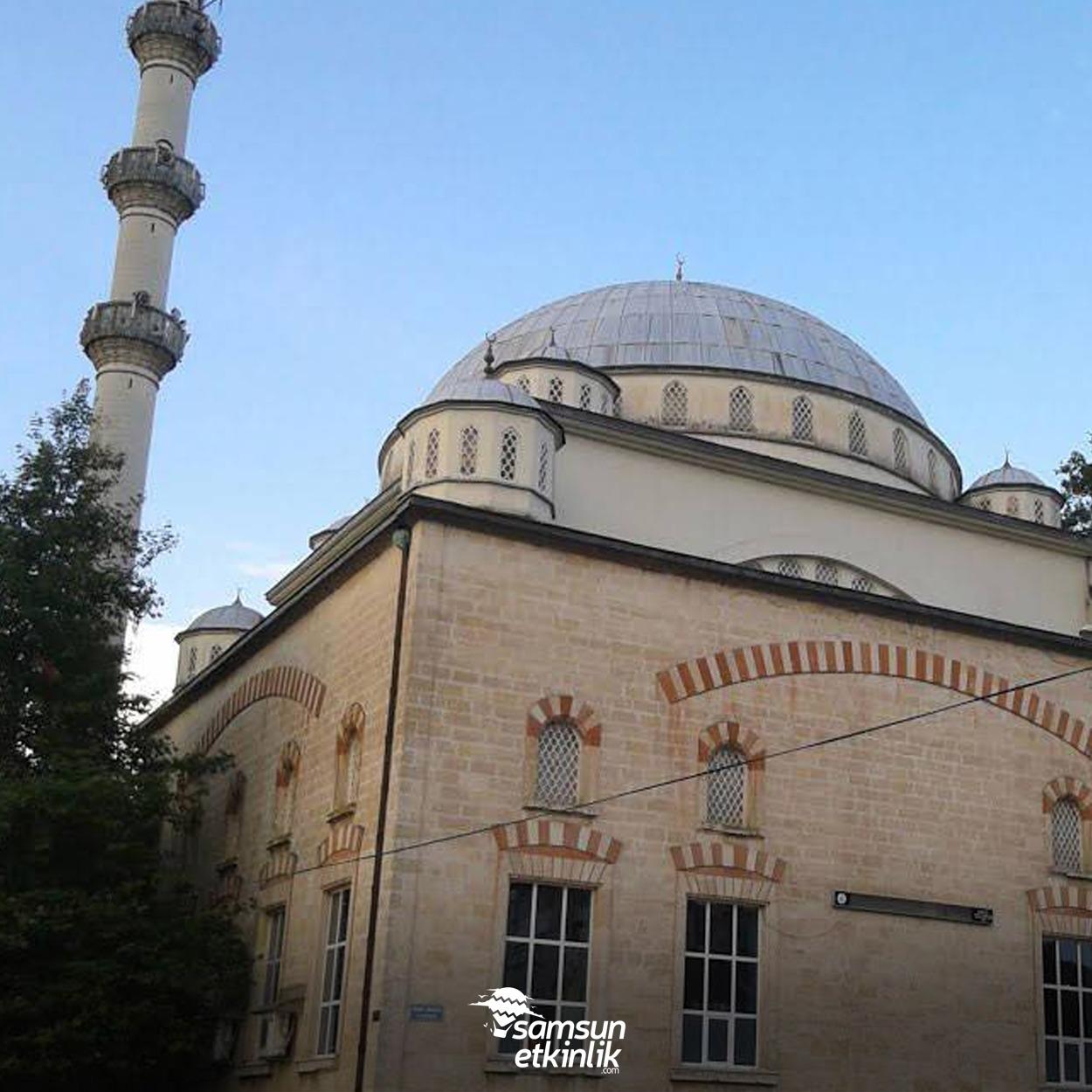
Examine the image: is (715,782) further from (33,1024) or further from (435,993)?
(33,1024)

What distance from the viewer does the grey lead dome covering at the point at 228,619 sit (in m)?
28.7

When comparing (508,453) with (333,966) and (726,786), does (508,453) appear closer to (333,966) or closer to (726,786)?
(726,786)

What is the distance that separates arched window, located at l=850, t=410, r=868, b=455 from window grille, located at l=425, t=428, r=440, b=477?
7.98 metres

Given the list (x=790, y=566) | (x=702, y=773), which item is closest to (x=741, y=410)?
(x=790, y=566)

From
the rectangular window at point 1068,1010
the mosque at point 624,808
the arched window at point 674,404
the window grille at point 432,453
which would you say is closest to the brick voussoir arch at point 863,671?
the mosque at point 624,808

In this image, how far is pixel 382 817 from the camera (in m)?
12.9

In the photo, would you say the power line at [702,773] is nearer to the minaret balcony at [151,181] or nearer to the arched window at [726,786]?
the arched window at [726,786]

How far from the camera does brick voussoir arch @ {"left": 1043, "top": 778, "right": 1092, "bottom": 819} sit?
51.6ft

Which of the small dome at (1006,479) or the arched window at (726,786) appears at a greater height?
the small dome at (1006,479)

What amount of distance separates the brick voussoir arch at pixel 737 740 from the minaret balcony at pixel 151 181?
58.3 ft

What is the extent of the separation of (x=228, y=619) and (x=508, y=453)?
566 inches

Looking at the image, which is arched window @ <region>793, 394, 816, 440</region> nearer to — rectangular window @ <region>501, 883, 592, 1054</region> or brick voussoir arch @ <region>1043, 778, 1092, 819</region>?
brick voussoir arch @ <region>1043, 778, 1092, 819</region>

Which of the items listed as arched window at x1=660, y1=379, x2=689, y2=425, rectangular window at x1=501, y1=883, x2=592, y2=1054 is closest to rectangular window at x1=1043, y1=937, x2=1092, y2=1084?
rectangular window at x1=501, y1=883, x2=592, y2=1054

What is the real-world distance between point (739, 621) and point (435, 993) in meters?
4.69
